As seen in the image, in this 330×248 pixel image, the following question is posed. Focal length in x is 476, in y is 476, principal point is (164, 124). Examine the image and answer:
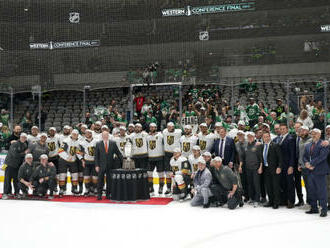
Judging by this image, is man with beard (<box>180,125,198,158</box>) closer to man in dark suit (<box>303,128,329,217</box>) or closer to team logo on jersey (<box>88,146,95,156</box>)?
team logo on jersey (<box>88,146,95,156</box>)

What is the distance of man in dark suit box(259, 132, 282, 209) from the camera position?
8883 millimetres

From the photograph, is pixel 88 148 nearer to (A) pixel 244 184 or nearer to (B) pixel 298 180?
(A) pixel 244 184

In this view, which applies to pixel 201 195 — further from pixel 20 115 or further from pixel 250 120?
pixel 20 115

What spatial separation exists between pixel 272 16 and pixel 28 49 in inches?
499

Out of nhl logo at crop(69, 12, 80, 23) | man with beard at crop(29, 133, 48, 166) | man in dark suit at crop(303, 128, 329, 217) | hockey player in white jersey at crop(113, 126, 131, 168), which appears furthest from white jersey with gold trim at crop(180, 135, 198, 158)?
nhl logo at crop(69, 12, 80, 23)

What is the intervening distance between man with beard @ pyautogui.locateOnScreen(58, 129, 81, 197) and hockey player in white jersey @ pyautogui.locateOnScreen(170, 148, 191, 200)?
7.58 ft

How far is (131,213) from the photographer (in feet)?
28.1

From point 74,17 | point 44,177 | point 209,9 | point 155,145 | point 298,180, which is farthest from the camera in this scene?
point 74,17

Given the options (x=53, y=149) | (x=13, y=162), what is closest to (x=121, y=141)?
(x=53, y=149)

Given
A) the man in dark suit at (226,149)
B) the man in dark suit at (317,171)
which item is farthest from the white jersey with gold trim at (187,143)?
the man in dark suit at (317,171)

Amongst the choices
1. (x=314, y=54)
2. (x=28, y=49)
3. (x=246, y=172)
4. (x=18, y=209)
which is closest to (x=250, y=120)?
(x=246, y=172)

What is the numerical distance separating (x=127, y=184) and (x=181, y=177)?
44.6 inches

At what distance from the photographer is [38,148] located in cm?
1066

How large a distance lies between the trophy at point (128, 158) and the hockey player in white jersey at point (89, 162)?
0.74m
